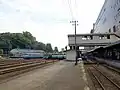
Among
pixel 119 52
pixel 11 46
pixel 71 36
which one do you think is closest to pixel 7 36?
pixel 11 46

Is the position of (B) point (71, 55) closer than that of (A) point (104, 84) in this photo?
No

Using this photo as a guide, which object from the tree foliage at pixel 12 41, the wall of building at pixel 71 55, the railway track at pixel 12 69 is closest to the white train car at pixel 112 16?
the wall of building at pixel 71 55

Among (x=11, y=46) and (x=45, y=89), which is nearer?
(x=45, y=89)

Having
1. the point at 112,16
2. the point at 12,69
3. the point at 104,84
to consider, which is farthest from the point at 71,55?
the point at 104,84

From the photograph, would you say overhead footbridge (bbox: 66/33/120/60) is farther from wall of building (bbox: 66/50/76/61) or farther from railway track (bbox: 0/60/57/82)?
railway track (bbox: 0/60/57/82)

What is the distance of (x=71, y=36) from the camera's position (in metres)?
70.5

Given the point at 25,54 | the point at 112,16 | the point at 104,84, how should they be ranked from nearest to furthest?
the point at 104,84 < the point at 112,16 < the point at 25,54

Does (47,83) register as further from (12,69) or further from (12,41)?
(12,41)

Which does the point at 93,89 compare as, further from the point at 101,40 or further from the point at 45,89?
the point at 101,40

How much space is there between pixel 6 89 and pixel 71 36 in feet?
191

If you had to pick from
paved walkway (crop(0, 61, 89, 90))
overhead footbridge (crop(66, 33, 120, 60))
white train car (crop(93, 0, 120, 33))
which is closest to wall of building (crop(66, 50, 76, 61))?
overhead footbridge (crop(66, 33, 120, 60))

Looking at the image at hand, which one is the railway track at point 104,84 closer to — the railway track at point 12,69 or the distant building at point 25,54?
the railway track at point 12,69

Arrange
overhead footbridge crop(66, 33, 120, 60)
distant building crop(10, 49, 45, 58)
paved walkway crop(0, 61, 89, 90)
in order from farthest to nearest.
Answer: distant building crop(10, 49, 45, 58)
overhead footbridge crop(66, 33, 120, 60)
paved walkway crop(0, 61, 89, 90)

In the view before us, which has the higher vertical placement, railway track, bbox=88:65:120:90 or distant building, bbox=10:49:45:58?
distant building, bbox=10:49:45:58
